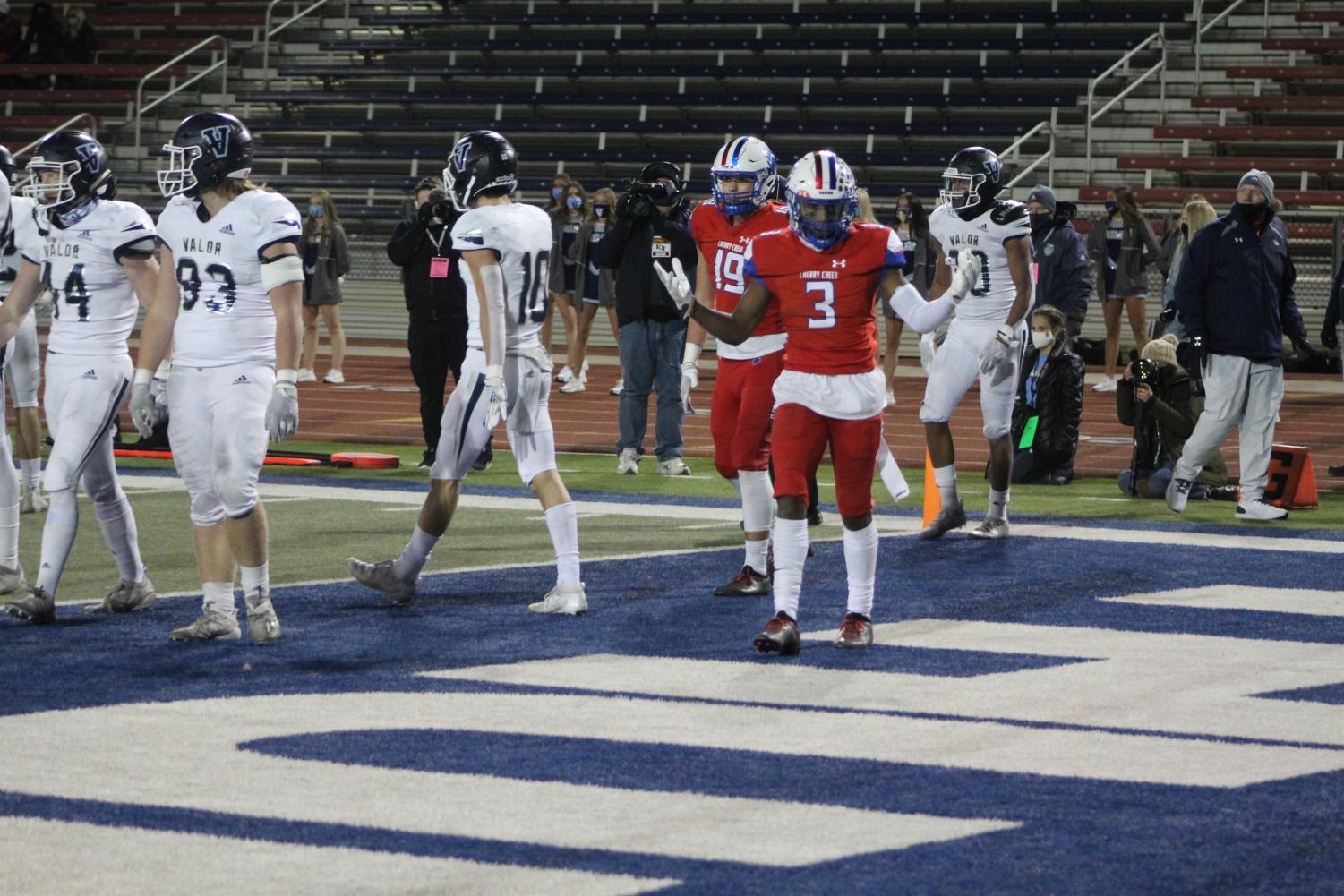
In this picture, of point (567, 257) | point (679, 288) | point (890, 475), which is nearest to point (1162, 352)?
point (890, 475)

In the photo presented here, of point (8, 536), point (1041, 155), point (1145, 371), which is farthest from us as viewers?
point (1041, 155)

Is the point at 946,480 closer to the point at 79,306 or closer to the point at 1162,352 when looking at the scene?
the point at 1162,352

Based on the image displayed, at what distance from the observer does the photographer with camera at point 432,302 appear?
13516 mm

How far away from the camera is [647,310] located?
1357 cm

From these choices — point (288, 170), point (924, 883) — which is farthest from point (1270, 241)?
point (288, 170)

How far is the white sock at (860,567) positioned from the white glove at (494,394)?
148 centimetres

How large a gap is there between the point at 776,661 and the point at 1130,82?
66.9 feet

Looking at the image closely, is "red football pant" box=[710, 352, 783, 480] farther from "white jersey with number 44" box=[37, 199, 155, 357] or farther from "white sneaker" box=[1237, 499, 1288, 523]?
"white sneaker" box=[1237, 499, 1288, 523]

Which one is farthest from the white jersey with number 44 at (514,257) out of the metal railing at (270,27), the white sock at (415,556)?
the metal railing at (270,27)

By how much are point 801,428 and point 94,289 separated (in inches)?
110

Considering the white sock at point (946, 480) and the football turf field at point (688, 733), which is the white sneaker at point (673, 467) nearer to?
the white sock at point (946, 480)

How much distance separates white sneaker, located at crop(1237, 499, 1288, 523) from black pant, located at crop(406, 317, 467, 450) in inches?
199

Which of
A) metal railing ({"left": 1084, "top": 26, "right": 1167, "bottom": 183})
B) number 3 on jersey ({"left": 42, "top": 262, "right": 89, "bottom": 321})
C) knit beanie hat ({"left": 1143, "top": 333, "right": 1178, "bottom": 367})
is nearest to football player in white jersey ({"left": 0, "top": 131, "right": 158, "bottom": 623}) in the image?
number 3 on jersey ({"left": 42, "top": 262, "right": 89, "bottom": 321})

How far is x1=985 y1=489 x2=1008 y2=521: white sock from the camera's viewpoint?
10570mm
